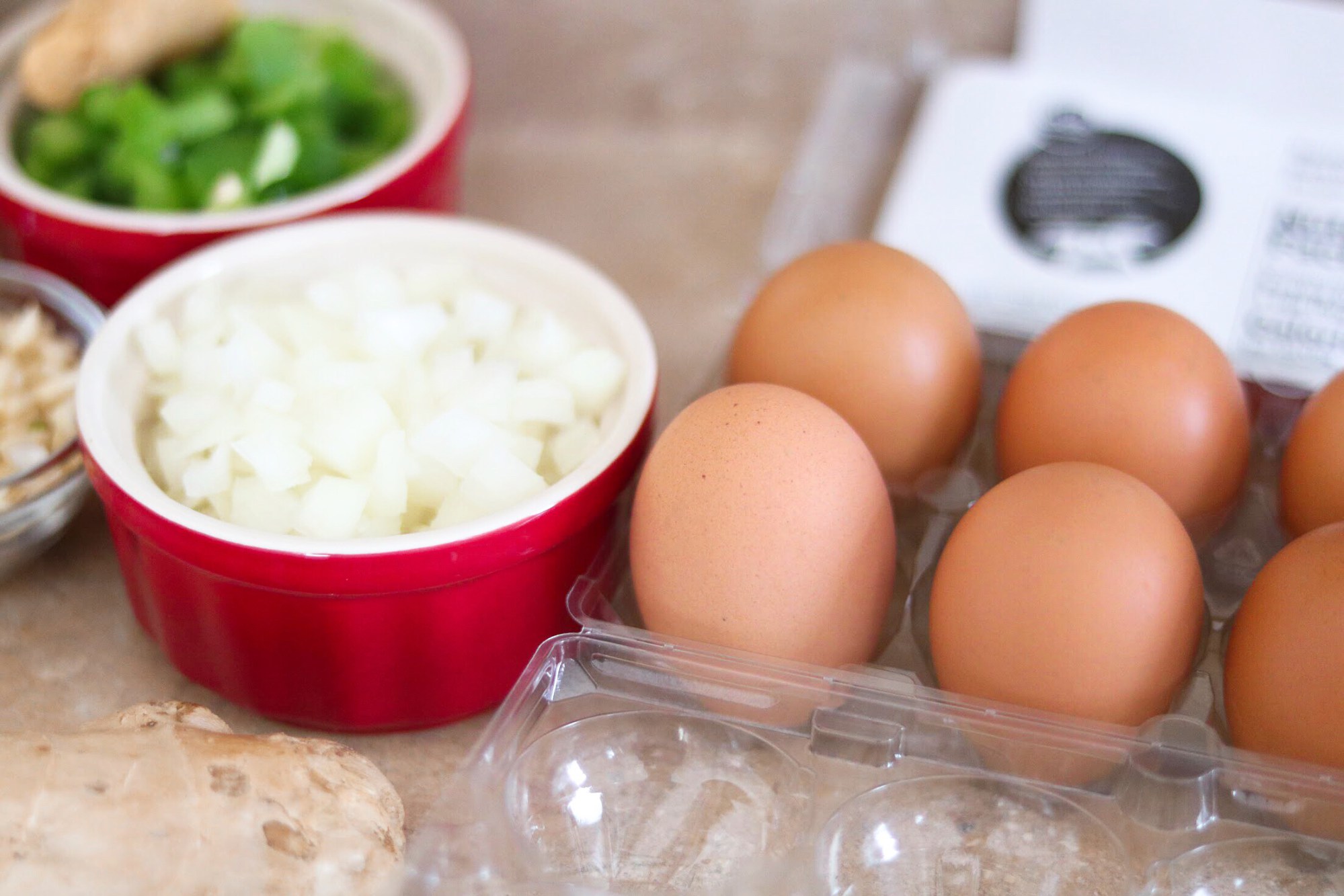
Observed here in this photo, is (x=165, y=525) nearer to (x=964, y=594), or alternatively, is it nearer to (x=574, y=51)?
(x=964, y=594)

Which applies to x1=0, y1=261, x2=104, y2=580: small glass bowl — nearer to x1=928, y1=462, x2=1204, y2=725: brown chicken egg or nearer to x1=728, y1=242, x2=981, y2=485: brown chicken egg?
x1=728, y1=242, x2=981, y2=485: brown chicken egg

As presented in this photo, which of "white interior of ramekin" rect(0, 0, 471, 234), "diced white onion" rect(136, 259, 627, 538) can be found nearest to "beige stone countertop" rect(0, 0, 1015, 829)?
"white interior of ramekin" rect(0, 0, 471, 234)

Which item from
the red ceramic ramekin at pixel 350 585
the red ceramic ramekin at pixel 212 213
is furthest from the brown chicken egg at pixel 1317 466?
the red ceramic ramekin at pixel 212 213

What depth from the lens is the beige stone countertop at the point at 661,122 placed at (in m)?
1.40

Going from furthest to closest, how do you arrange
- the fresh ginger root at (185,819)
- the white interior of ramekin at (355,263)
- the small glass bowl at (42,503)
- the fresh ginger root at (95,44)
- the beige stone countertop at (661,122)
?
the beige stone countertop at (661,122)
the fresh ginger root at (95,44)
the small glass bowl at (42,503)
the white interior of ramekin at (355,263)
the fresh ginger root at (185,819)

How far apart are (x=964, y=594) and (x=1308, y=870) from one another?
0.83 ft

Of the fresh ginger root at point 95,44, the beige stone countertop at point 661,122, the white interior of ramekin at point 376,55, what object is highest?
the fresh ginger root at point 95,44

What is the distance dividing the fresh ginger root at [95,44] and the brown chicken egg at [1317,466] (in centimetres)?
105

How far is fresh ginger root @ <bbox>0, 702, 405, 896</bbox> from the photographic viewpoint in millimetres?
696

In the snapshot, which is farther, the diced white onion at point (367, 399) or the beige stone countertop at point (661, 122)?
the beige stone countertop at point (661, 122)

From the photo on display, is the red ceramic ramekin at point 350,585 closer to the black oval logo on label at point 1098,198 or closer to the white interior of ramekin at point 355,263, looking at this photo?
the white interior of ramekin at point 355,263

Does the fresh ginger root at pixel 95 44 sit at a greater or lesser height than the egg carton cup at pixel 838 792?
greater

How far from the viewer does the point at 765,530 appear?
2.46ft

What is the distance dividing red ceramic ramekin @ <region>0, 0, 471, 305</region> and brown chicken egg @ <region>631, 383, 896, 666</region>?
495 millimetres
